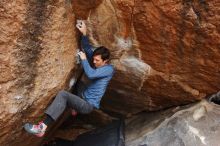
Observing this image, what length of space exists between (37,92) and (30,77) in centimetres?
26

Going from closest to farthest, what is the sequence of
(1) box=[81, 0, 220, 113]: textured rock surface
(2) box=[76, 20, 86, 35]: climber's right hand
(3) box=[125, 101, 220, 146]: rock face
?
1. (1) box=[81, 0, 220, 113]: textured rock surface
2. (2) box=[76, 20, 86, 35]: climber's right hand
3. (3) box=[125, 101, 220, 146]: rock face

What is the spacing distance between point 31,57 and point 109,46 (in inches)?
46.6

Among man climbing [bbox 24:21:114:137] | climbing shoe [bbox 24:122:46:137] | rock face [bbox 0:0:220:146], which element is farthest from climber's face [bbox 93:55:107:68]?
climbing shoe [bbox 24:122:46:137]

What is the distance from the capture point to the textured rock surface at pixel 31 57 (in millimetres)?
4879

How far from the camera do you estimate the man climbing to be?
17.6 ft

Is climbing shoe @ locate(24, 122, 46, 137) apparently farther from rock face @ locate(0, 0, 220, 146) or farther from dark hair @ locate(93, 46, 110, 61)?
dark hair @ locate(93, 46, 110, 61)

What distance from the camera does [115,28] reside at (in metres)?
5.64

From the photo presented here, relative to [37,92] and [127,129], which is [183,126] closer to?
[127,129]

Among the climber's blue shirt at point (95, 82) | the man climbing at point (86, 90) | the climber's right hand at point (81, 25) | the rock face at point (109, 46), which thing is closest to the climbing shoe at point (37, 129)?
the man climbing at point (86, 90)

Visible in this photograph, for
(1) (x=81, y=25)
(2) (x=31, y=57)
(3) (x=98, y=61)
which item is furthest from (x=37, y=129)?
(1) (x=81, y=25)

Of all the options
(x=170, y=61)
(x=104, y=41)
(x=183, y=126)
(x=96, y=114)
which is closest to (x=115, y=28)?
(x=104, y=41)

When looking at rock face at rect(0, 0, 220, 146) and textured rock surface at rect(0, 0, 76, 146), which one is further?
rock face at rect(0, 0, 220, 146)

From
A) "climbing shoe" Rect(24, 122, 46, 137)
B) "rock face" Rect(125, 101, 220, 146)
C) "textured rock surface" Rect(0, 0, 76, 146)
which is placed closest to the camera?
"textured rock surface" Rect(0, 0, 76, 146)

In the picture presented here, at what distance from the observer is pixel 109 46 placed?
5.85 metres
